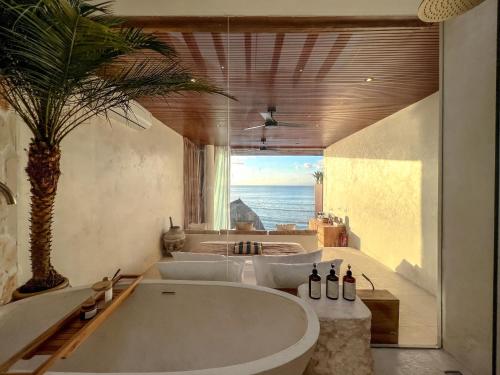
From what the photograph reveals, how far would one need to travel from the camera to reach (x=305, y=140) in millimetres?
6086

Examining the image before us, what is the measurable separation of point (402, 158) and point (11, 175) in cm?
460

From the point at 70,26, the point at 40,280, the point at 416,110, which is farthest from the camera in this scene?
the point at 416,110

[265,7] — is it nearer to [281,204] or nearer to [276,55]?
[276,55]

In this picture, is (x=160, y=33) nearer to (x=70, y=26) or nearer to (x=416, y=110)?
(x=70, y=26)

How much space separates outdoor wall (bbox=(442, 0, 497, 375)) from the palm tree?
1.82 meters

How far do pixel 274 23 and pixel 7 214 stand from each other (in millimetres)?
2315

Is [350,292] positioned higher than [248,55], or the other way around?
[248,55]

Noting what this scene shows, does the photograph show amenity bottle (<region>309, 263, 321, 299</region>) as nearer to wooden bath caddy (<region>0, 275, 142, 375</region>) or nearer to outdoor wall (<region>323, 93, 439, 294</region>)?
wooden bath caddy (<region>0, 275, 142, 375</region>)

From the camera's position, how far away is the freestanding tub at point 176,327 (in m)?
1.22

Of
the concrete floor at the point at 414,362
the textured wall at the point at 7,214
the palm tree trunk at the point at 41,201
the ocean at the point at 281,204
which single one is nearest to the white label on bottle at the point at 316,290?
the concrete floor at the point at 414,362

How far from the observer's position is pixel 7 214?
1602 mm

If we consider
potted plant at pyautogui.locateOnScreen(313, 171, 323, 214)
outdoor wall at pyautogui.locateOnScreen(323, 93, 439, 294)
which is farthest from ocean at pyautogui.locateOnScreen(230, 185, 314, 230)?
outdoor wall at pyautogui.locateOnScreen(323, 93, 439, 294)

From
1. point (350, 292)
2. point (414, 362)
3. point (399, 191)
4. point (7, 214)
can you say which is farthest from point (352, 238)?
point (7, 214)

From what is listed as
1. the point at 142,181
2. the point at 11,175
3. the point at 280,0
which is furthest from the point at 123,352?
the point at 142,181
